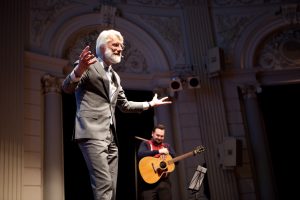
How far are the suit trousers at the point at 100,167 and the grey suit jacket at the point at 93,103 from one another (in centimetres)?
5

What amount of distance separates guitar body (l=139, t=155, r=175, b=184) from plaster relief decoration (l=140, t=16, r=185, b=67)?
3.29 meters

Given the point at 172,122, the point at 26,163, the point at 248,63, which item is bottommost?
the point at 26,163

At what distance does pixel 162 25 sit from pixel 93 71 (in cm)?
564

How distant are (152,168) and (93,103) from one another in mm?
2499

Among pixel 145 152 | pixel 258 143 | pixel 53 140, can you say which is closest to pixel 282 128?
pixel 258 143

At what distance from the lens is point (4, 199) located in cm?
517

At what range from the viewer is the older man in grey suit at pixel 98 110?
6.80 ft

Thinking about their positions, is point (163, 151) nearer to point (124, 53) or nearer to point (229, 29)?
point (124, 53)

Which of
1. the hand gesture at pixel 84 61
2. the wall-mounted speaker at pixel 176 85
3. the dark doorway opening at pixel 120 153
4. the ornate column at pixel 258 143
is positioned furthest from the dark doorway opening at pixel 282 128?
the hand gesture at pixel 84 61

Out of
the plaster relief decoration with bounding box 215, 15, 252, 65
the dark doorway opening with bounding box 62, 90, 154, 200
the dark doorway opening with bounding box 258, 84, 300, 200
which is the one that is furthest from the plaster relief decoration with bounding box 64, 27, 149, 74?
the dark doorway opening with bounding box 258, 84, 300, 200

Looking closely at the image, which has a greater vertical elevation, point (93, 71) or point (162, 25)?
point (162, 25)

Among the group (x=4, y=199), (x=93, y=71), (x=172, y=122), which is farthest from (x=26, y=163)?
(x=93, y=71)

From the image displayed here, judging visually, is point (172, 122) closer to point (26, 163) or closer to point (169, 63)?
point (169, 63)

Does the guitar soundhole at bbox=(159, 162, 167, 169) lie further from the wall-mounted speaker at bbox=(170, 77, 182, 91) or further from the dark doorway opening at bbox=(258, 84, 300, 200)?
the dark doorway opening at bbox=(258, 84, 300, 200)
